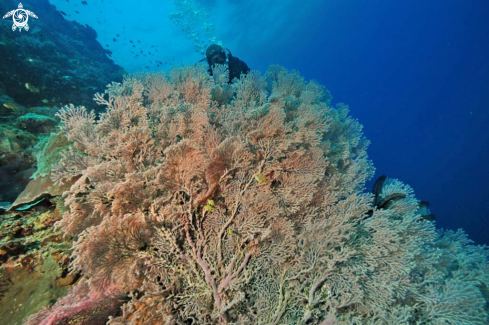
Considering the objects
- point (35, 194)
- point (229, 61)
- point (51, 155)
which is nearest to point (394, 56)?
point (229, 61)

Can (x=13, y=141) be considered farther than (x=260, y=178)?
Yes

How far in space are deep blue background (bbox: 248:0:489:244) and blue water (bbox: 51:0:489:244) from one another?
0.97ft

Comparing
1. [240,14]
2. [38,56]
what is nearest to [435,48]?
[240,14]

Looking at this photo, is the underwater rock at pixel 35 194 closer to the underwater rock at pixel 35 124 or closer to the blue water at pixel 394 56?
the underwater rock at pixel 35 124

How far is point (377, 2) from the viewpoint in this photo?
56969mm

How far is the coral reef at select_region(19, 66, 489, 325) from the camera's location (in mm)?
2191

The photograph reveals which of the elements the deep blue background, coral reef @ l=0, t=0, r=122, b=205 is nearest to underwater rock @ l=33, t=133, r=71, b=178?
coral reef @ l=0, t=0, r=122, b=205

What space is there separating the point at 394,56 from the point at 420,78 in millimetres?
12996

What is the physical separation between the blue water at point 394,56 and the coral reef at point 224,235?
137ft

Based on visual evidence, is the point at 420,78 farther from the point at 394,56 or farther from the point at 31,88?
the point at 31,88

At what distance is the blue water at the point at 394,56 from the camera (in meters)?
42.4

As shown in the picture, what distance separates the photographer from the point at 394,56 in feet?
253

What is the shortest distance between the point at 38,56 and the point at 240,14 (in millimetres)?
37432

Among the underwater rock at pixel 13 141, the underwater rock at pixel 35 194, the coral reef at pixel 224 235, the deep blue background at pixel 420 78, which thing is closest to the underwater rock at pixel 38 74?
the underwater rock at pixel 13 141
